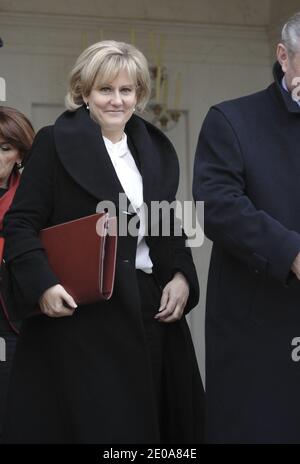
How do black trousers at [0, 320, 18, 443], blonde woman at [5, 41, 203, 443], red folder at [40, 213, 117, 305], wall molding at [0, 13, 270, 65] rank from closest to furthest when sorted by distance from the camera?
red folder at [40, 213, 117, 305] < blonde woman at [5, 41, 203, 443] < black trousers at [0, 320, 18, 443] < wall molding at [0, 13, 270, 65]

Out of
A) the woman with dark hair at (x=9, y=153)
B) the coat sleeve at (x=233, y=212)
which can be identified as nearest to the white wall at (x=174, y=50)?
the woman with dark hair at (x=9, y=153)

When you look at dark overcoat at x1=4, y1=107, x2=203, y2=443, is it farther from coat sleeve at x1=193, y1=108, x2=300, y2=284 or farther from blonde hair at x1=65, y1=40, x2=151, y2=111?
coat sleeve at x1=193, y1=108, x2=300, y2=284

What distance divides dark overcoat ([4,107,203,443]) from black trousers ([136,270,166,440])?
63 millimetres

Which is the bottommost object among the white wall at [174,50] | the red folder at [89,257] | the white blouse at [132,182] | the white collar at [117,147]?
the red folder at [89,257]

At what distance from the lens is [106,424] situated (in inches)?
119

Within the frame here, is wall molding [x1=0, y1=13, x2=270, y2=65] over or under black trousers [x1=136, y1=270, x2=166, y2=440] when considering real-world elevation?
over

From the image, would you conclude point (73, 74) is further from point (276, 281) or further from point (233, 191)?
point (276, 281)

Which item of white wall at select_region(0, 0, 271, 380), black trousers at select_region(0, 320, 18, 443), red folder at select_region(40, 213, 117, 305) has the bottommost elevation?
black trousers at select_region(0, 320, 18, 443)

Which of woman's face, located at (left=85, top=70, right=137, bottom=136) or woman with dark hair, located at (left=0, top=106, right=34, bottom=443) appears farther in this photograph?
woman with dark hair, located at (left=0, top=106, right=34, bottom=443)

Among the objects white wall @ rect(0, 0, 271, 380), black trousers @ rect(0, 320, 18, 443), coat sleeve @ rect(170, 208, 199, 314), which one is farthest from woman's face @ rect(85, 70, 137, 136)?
white wall @ rect(0, 0, 271, 380)

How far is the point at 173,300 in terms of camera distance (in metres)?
3.16

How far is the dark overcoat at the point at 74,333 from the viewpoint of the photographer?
9.96ft

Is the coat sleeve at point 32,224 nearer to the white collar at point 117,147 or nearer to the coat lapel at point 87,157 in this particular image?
the coat lapel at point 87,157

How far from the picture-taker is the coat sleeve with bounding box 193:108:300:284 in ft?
9.27
